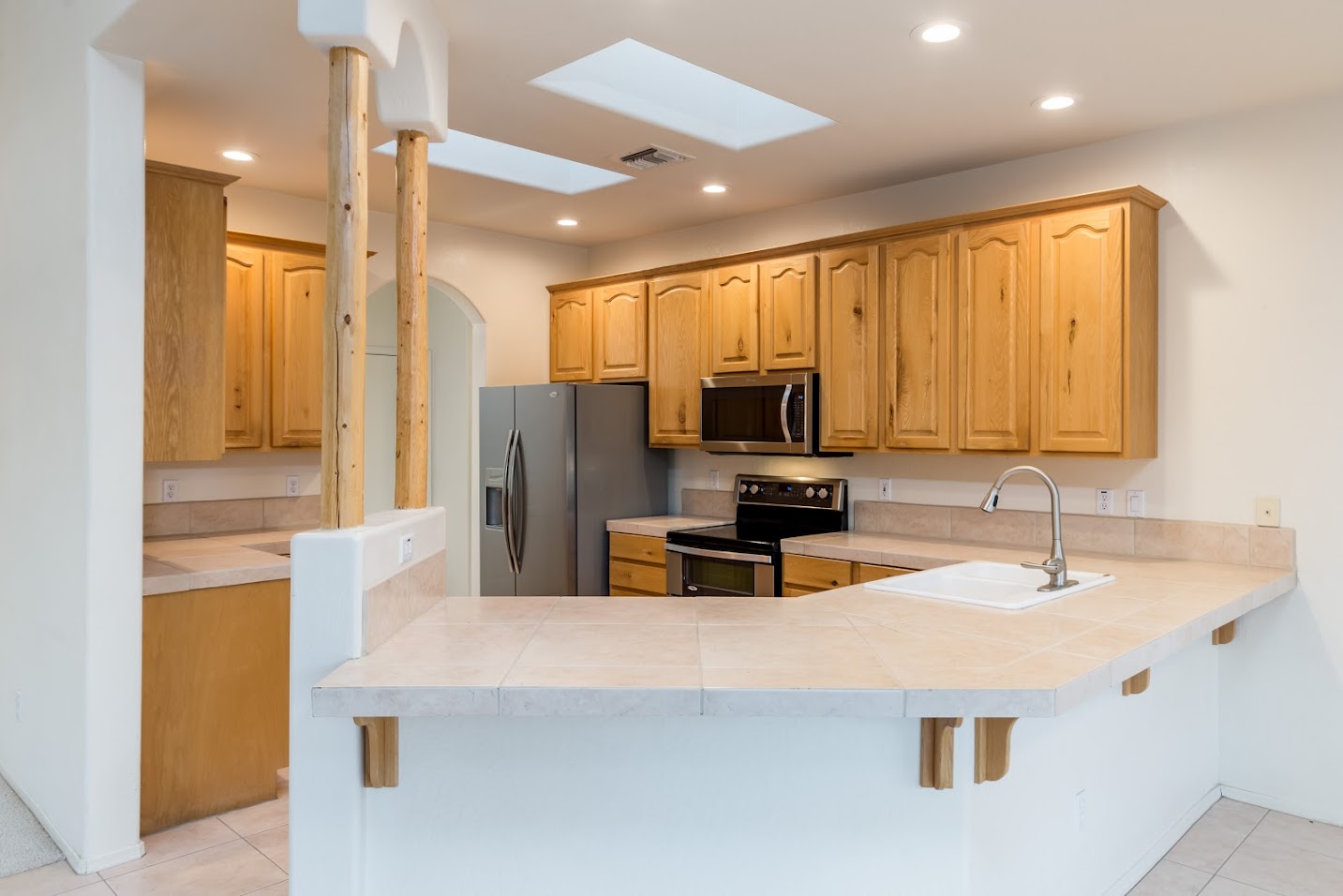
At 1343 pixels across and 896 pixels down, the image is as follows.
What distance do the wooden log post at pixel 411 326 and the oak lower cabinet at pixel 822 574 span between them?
5.97 ft

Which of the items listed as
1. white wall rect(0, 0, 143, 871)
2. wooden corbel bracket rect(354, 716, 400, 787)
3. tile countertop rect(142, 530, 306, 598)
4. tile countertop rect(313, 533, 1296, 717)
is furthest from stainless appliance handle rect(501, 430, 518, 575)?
wooden corbel bracket rect(354, 716, 400, 787)

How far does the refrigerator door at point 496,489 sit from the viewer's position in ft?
16.0

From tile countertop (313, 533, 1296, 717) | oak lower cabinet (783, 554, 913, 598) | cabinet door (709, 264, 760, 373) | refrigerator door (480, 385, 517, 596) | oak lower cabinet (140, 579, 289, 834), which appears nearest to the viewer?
tile countertop (313, 533, 1296, 717)

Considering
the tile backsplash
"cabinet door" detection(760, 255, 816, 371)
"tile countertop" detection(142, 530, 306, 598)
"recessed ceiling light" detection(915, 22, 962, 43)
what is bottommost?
"tile countertop" detection(142, 530, 306, 598)

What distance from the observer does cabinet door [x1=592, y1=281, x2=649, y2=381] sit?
4996mm

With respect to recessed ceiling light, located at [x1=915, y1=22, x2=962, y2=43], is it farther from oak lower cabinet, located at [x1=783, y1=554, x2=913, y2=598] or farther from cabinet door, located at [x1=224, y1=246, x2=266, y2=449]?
cabinet door, located at [x1=224, y1=246, x2=266, y2=449]

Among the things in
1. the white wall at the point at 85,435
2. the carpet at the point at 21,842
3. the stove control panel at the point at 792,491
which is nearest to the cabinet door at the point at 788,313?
the stove control panel at the point at 792,491

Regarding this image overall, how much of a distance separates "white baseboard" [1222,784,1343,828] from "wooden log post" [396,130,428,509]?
3126mm

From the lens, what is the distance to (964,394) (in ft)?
12.0

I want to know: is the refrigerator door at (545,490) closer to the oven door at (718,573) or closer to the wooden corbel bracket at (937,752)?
the oven door at (718,573)

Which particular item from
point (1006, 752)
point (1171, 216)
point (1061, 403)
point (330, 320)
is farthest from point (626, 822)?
point (1171, 216)

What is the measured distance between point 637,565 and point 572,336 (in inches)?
61.1

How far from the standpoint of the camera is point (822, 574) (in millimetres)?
3820

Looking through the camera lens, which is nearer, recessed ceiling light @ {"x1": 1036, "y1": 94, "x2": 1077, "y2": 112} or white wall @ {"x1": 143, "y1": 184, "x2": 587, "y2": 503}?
recessed ceiling light @ {"x1": 1036, "y1": 94, "x2": 1077, "y2": 112}
